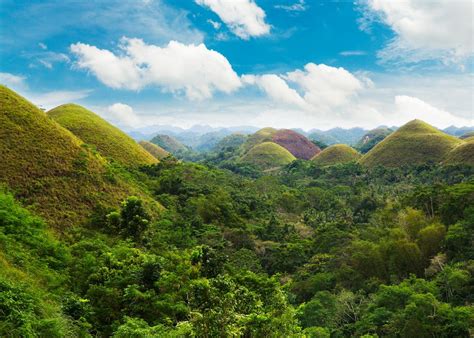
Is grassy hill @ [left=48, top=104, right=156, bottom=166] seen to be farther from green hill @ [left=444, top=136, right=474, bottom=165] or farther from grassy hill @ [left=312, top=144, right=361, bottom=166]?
grassy hill @ [left=312, top=144, right=361, bottom=166]

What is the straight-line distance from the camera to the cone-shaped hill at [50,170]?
23938 millimetres

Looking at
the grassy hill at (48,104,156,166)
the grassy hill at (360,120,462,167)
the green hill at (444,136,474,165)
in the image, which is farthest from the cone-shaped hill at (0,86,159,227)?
the grassy hill at (360,120,462,167)

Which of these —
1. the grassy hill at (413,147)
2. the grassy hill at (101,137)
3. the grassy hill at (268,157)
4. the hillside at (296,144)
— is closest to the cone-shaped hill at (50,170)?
the grassy hill at (101,137)

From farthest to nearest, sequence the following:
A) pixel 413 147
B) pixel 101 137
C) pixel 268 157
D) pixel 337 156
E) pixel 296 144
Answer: pixel 296 144, pixel 268 157, pixel 337 156, pixel 413 147, pixel 101 137

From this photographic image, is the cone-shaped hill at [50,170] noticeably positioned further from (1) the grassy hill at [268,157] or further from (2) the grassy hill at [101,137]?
(1) the grassy hill at [268,157]

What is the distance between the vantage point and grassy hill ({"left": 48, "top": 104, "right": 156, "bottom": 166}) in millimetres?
51325

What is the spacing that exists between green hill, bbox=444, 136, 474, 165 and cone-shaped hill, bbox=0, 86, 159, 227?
2531 inches

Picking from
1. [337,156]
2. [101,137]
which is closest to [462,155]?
[337,156]

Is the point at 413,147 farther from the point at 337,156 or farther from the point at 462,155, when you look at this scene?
the point at 337,156

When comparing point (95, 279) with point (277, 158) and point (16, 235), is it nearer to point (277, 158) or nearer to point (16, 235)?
point (16, 235)

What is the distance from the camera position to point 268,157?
5157 inches

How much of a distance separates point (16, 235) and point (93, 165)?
13.0 metres

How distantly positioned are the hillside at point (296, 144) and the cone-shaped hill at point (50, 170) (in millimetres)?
128545

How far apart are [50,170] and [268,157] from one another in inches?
4218
